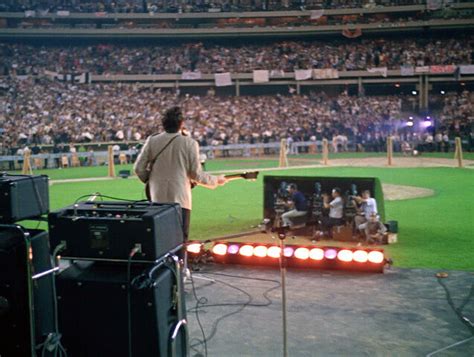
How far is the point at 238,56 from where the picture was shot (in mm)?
46719

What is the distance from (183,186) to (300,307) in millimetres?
1677

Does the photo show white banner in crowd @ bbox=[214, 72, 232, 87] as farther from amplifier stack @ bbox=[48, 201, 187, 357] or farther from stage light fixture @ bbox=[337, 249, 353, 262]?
amplifier stack @ bbox=[48, 201, 187, 357]

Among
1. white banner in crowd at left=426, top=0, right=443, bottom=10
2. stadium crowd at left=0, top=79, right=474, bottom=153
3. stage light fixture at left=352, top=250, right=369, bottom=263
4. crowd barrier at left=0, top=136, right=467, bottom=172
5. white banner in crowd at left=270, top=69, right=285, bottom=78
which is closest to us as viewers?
stage light fixture at left=352, top=250, right=369, bottom=263

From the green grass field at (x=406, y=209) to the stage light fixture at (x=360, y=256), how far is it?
683mm

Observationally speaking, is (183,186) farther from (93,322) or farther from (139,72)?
(139,72)

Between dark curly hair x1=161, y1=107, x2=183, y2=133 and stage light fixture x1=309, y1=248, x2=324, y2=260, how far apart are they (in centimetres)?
274

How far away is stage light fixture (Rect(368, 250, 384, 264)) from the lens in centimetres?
714

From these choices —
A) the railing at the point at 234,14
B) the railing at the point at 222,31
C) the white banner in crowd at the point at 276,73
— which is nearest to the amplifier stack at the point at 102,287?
the white banner in crowd at the point at 276,73

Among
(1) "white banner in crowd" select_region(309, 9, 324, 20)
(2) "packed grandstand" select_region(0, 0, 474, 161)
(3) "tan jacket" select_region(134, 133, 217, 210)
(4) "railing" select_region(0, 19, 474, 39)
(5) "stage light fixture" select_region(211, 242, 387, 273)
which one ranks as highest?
(1) "white banner in crowd" select_region(309, 9, 324, 20)

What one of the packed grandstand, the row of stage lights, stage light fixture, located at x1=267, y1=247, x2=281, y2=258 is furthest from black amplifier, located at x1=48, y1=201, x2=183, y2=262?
the packed grandstand

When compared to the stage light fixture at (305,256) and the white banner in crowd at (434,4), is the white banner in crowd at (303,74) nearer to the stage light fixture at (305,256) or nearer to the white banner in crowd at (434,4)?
the white banner in crowd at (434,4)

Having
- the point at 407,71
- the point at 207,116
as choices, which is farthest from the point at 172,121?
the point at 407,71

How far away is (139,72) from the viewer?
4419 cm

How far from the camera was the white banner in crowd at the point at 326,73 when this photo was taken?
42.4 metres
